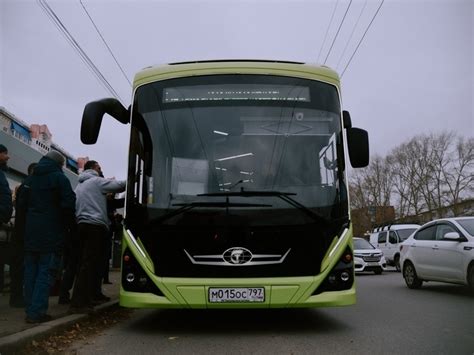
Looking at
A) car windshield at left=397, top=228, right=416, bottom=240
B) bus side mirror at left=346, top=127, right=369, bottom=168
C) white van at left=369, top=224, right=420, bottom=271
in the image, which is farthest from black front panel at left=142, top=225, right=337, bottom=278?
car windshield at left=397, top=228, right=416, bottom=240

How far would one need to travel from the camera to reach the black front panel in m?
5.42

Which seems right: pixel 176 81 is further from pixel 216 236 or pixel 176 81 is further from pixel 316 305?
pixel 316 305

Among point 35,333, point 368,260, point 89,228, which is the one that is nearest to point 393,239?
point 368,260

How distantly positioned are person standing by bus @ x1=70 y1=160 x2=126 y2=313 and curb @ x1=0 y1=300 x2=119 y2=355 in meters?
0.34

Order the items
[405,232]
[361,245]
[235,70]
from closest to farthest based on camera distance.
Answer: [235,70]
[361,245]
[405,232]

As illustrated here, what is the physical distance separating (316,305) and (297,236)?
2.52 ft

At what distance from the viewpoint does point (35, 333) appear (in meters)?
4.73

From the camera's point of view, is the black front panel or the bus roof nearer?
the black front panel

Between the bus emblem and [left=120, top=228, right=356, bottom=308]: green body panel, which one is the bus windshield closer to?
the bus emblem

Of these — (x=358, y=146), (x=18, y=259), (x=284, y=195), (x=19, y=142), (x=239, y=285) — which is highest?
(x=19, y=142)

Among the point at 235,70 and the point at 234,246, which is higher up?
the point at 235,70

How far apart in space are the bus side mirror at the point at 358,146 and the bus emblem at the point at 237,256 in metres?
1.90

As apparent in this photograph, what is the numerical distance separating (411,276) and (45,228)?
27.6 feet

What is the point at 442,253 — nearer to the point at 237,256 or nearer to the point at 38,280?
the point at 237,256
